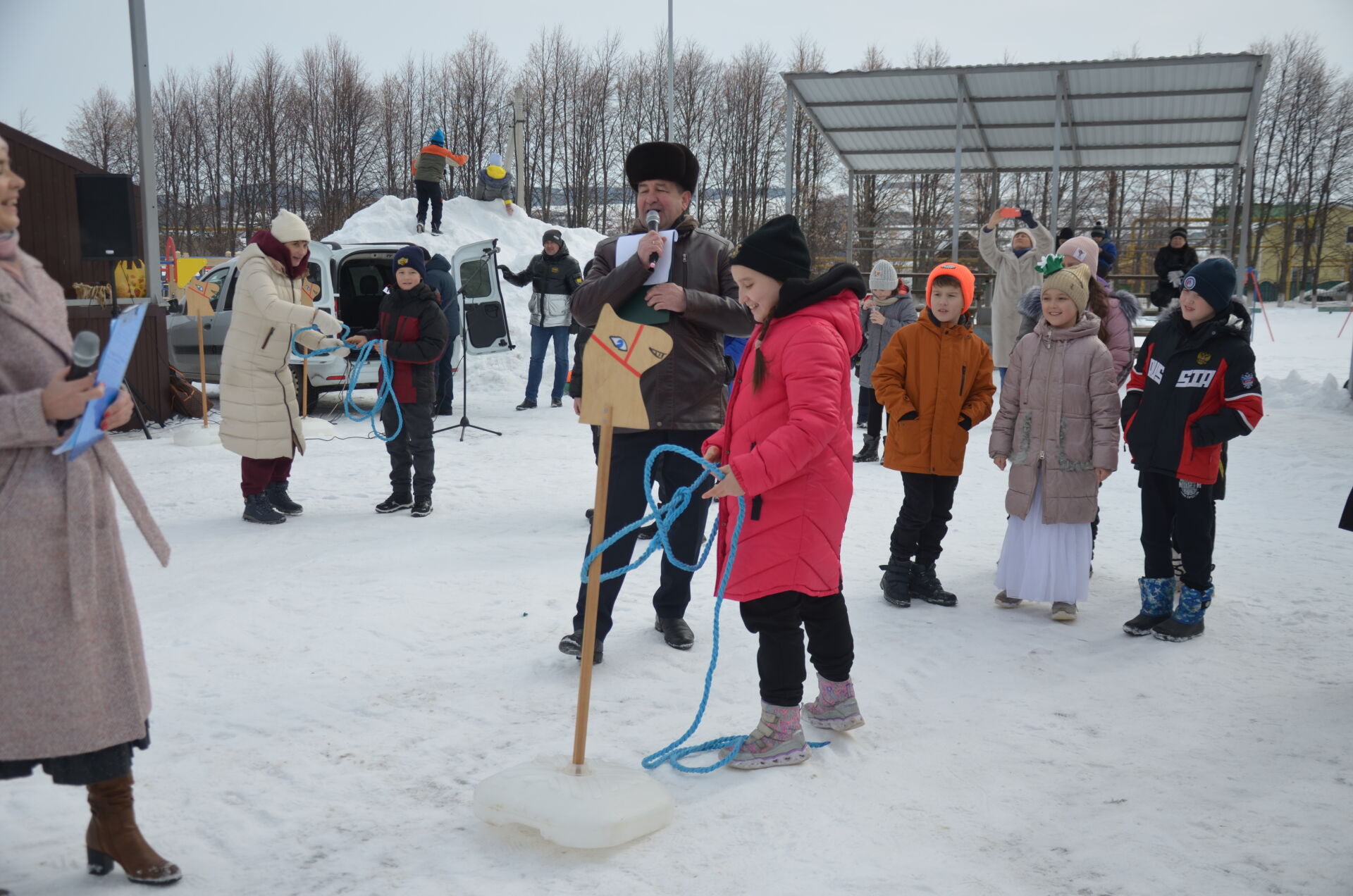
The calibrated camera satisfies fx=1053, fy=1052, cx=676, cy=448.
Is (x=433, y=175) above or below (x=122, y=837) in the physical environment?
above

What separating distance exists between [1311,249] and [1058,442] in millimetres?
47931

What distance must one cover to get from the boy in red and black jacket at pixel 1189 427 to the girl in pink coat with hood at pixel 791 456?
202cm

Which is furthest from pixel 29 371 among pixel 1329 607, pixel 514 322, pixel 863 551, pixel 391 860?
pixel 514 322

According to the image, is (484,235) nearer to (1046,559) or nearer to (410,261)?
(410,261)

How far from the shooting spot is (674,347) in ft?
13.6

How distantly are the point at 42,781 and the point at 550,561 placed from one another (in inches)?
118

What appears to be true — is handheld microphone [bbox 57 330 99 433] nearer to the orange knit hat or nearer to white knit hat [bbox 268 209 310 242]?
the orange knit hat

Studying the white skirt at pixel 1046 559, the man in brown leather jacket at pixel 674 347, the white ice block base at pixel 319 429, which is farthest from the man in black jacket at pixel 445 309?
the white skirt at pixel 1046 559

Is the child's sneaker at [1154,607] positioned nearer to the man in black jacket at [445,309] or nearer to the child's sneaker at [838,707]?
the child's sneaker at [838,707]

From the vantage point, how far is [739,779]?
3219 mm

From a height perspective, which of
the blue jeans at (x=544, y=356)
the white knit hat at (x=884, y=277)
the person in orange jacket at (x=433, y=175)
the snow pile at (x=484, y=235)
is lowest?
the blue jeans at (x=544, y=356)

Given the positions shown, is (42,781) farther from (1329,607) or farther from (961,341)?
(1329,607)

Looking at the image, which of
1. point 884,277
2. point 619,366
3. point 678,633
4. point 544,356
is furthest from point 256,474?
point 544,356

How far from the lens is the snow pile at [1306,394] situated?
39.0 ft
